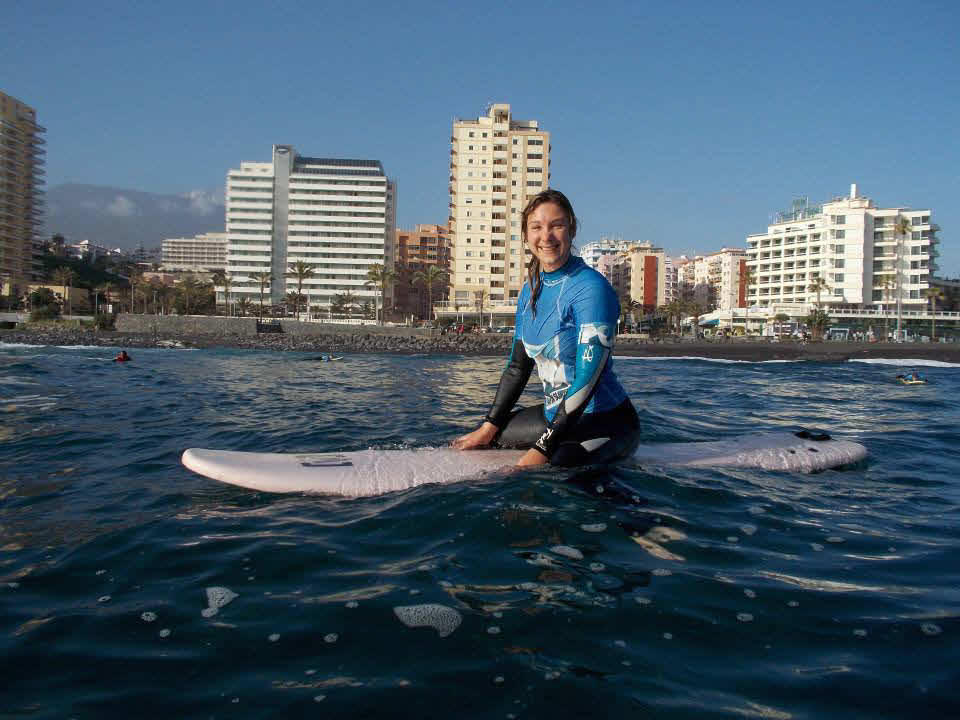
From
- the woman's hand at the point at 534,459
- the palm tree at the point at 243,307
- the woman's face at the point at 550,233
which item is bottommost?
the woman's hand at the point at 534,459

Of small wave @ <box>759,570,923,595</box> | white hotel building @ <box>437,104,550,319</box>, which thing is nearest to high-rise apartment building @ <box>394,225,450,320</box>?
white hotel building @ <box>437,104,550,319</box>

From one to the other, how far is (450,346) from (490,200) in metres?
48.5

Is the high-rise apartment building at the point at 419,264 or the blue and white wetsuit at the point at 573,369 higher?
the high-rise apartment building at the point at 419,264

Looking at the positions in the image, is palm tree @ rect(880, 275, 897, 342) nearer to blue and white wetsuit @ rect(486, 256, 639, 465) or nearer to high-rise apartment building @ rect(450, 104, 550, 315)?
high-rise apartment building @ rect(450, 104, 550, 315)

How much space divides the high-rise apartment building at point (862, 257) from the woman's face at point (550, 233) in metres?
102

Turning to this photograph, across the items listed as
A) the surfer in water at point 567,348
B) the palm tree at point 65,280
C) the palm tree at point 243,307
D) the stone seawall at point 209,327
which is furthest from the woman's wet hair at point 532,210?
the palm tree at point 65,280

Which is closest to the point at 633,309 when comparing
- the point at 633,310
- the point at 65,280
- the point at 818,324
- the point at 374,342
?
the point at 633,310

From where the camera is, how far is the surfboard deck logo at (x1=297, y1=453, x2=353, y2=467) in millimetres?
4746

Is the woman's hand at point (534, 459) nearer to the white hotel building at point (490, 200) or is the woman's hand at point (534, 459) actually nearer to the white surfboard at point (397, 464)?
the white surfboard at point (397, 464)

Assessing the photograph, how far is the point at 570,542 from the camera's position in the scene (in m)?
3.37

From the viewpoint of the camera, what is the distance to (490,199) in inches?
3915

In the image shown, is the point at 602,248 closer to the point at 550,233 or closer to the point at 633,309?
the point at 633,309

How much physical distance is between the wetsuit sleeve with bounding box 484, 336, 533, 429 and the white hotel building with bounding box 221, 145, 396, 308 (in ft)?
388

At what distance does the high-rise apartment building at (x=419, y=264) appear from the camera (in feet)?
434
